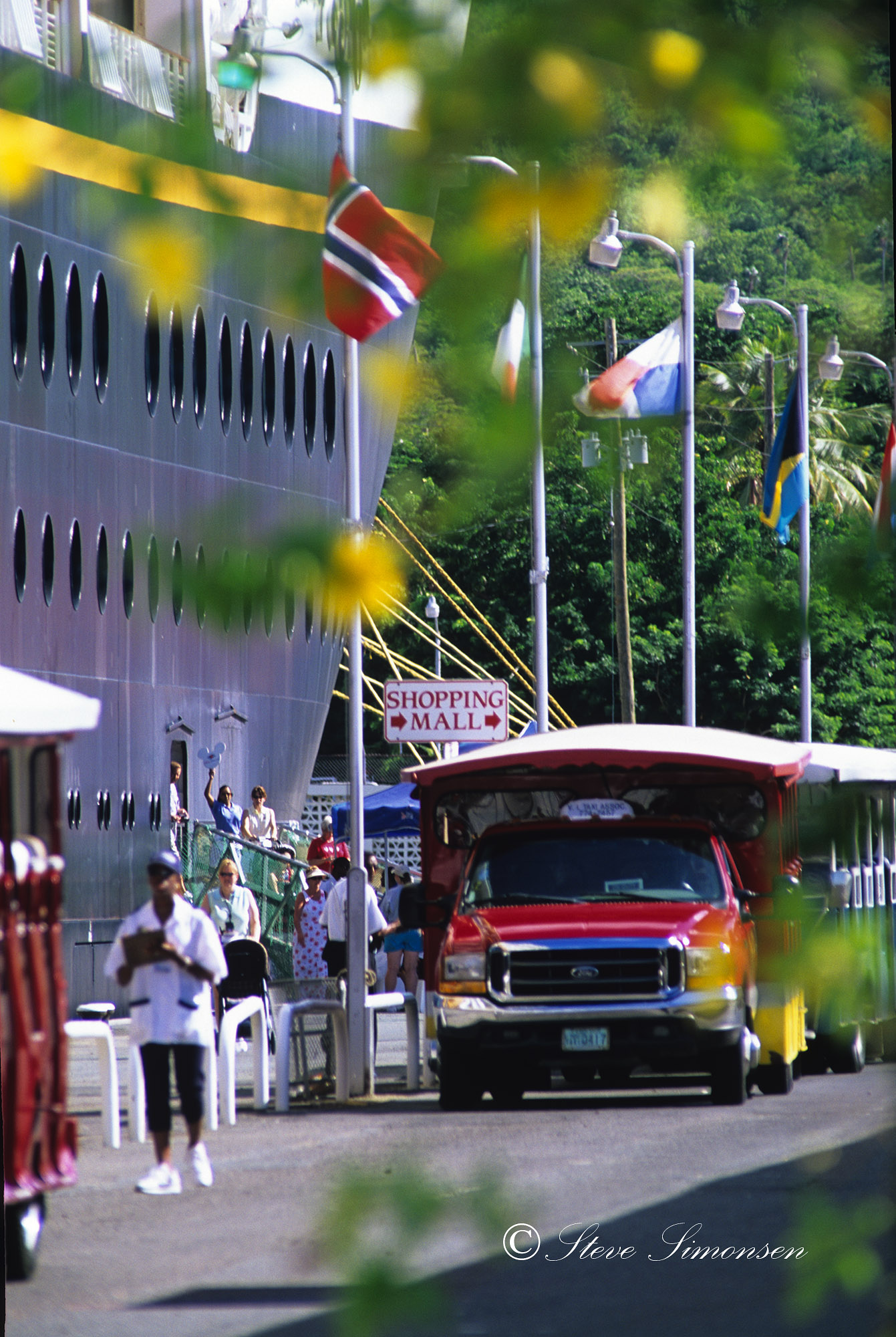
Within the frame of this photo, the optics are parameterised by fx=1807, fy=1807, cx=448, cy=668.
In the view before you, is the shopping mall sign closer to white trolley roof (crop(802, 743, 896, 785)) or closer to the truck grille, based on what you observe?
the truck grille

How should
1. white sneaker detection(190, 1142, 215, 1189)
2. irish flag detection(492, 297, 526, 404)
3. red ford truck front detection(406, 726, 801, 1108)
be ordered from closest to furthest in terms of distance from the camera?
irish flag detection(492, 297, 526, 404) < white sneaker detection(190, 1142, 215, 1189) < red ford truck front detection(406, 726, 801, 1108)

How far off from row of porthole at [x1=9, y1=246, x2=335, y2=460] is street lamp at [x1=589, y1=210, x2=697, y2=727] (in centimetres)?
79

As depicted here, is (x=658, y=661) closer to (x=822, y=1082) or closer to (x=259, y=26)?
(x=259, y=26)

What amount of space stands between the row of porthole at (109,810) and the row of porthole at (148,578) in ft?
1.64

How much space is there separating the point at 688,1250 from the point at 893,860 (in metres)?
2.22

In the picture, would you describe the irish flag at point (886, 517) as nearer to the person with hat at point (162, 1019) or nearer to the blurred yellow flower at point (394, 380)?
the blurred yellow flower at point (394, 380)

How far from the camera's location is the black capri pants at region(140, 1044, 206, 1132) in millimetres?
4711

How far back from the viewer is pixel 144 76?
2.64 metres

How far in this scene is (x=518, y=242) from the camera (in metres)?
2.21

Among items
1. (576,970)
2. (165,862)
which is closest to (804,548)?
(165,862)

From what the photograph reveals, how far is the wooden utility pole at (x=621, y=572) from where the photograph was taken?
2.50 metres

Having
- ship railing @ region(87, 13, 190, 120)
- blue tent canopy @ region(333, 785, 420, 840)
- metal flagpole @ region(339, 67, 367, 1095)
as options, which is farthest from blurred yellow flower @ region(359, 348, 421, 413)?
blue tent canopy @ region(333, 785, 420, 840)

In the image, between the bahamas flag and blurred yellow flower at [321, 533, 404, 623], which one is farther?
the bahamas flag

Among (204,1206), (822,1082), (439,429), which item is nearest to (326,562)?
(439,429)
